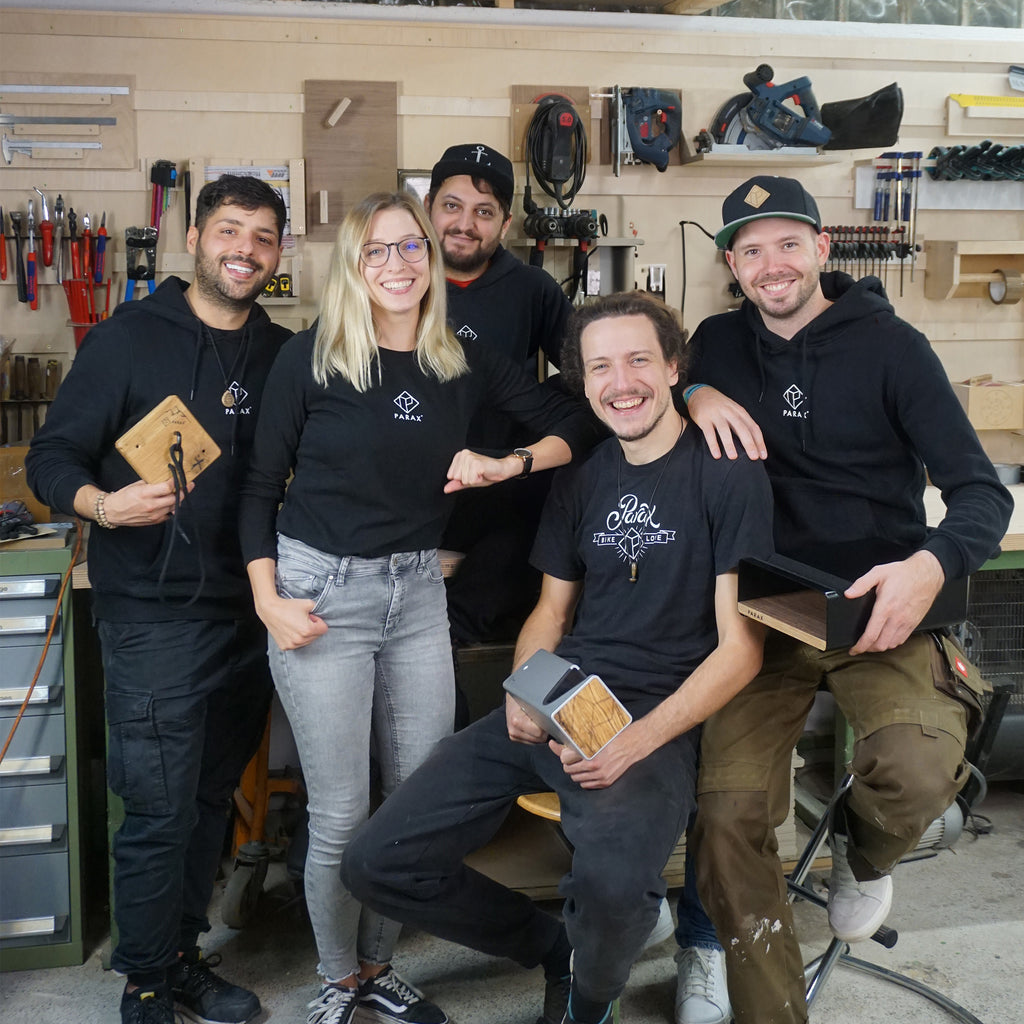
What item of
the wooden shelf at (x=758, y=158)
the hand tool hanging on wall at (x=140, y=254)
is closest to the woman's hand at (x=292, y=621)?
the hand tool hanging on wall at (x=140, y=254)

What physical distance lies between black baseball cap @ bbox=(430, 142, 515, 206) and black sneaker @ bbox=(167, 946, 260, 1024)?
76.7 inches

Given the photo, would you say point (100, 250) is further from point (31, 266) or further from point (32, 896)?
point (32, 896)

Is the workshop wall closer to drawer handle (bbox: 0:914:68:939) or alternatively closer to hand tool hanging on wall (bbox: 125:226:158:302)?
hand tool hanging on wall (bbox: 125:226:158:302)

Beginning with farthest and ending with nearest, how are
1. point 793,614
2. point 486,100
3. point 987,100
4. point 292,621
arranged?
point 987,100, point 486,100, point 292,621, point 793,614

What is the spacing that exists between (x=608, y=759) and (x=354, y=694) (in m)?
0.49

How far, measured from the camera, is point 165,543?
218 cm

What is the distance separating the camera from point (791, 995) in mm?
1973

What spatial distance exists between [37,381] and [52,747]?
1266mm

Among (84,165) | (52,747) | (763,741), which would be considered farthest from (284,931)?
(84,165)

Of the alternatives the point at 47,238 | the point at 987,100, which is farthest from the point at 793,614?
the point at 987,100

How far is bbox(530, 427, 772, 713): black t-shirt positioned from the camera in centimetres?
205

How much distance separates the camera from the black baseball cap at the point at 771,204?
7.42 ft

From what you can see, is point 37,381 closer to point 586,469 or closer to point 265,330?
point 265,330

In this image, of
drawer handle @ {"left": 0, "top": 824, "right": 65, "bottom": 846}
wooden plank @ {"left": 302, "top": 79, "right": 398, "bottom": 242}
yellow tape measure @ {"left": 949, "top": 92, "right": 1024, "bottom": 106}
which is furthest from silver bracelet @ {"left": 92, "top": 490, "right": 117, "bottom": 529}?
yellow tape measure @ {"left": 949, "top": 92, "right": 1024, "bottom": 106}
